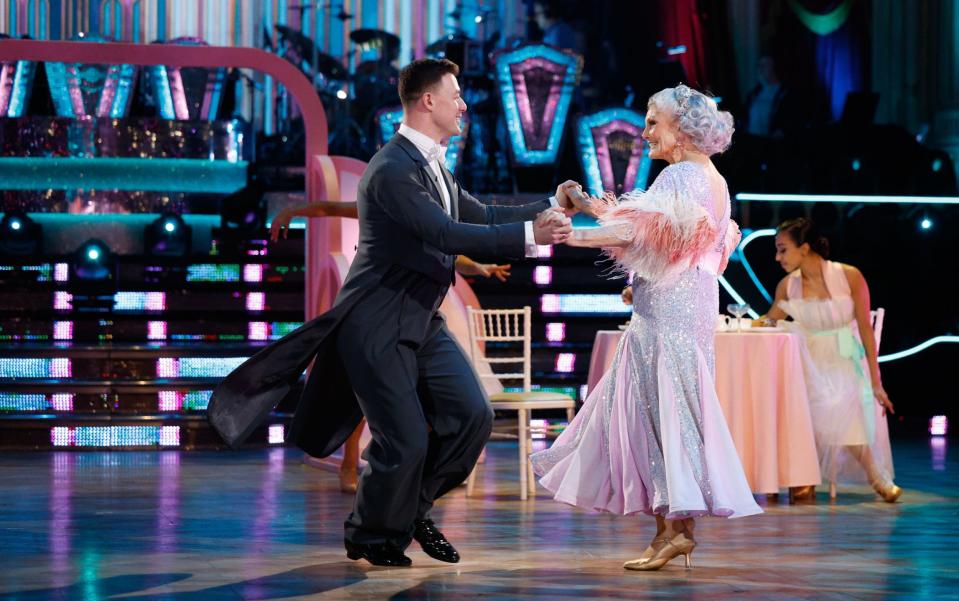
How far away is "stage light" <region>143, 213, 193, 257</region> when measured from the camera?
1131cm

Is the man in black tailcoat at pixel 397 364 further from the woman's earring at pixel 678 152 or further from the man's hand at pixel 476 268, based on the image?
the man's hand at pixel 476 268

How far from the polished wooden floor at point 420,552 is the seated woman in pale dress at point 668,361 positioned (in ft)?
0.77

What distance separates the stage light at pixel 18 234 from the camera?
36.3ft

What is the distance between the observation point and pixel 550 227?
3963mm

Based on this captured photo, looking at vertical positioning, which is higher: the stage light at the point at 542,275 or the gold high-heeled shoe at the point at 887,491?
the stage light at the point at 542,275

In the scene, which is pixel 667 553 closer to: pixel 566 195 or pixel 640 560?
pixel 640 560

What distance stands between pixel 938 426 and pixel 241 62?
17.8 ft

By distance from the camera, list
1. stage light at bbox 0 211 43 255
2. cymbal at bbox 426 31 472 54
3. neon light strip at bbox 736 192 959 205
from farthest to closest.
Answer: cymbal at bbox 426 31 472 54 < stage light at bbox 0 211 43 255 < neon light strip at bbox 736 192 959 205

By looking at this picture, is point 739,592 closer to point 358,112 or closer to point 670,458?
point 670,458

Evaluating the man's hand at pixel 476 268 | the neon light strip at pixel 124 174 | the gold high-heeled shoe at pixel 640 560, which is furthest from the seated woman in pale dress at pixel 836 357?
the neon light strip at pixel 124 174

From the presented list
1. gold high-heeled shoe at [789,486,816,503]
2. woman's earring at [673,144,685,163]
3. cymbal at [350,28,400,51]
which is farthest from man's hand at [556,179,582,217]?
cymbal at [350,28,400,51]

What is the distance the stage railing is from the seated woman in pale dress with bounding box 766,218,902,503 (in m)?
2.34

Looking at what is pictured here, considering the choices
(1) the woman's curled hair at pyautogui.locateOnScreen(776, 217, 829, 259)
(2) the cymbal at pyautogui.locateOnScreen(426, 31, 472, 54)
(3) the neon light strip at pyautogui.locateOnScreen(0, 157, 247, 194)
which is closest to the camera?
(1) the woman's curled hair at pyautogui.locateOnScreen(776, 217, 829, 259)

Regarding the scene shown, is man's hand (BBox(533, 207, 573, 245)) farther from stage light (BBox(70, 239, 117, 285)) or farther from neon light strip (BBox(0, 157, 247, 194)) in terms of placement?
neon light strip (BBox(0, 157, 247, 194))
